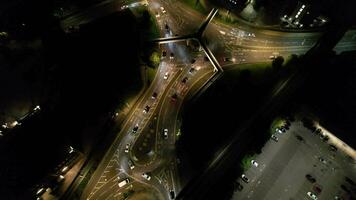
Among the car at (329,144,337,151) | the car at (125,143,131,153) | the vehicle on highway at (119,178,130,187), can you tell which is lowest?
the car at (329,144,337,151)

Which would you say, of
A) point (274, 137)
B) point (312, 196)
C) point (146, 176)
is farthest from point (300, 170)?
point (146, 176)

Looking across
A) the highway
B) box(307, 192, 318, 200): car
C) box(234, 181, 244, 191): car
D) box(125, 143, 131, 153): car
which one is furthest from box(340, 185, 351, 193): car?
box(125, 143, 131, 153): car

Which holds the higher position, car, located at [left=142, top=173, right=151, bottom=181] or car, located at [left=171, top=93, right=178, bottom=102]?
car, located at [left=171, top=93, right=178, bottom=102]

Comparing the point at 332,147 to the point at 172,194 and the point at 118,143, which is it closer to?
the point at 172,194

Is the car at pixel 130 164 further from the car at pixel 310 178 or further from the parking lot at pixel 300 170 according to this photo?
the car at pixel 310 178

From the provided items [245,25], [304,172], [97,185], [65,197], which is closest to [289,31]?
[245,25]

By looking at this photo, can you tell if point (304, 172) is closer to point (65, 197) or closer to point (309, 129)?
point (309, 129)

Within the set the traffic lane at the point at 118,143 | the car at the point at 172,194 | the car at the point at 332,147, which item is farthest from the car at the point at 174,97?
the car at the point at 332,147

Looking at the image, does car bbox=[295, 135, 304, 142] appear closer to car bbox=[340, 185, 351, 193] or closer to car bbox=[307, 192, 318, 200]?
car bbox=[307, 192, 318, 200]
